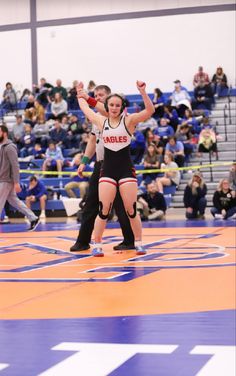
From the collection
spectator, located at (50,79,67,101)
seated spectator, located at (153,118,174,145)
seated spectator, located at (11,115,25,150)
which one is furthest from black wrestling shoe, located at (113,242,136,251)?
spectator, located at (50,79,67,101)

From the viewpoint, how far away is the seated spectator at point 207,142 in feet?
60.2

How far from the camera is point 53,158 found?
1897 centimetres

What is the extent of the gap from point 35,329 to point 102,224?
11.5ft

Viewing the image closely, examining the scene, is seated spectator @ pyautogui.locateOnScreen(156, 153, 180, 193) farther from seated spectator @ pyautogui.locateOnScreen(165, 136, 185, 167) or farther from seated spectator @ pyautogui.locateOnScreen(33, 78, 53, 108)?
seated spectator @ pyautogui.locateOnScreen(33, 78, 53, 108)

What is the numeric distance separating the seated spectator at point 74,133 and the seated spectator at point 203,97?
355 cm

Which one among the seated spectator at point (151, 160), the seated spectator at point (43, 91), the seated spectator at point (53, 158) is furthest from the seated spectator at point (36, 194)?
the seated spectator at point (43, 91)

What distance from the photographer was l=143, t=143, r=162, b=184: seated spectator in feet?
55.6

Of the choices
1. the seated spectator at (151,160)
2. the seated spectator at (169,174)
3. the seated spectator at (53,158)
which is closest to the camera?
the seated spectator at (169,174)

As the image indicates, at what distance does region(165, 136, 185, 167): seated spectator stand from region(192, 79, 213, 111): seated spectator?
360 cm

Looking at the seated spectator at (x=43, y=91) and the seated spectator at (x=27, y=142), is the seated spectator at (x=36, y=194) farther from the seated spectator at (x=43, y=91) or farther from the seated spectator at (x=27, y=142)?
the seated spectator at (x=43, y=91)

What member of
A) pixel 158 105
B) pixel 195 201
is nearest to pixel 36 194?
pixel 195 201

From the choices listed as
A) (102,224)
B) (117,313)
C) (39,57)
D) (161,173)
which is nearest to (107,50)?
(39,57)

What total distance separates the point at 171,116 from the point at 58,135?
3239 mm

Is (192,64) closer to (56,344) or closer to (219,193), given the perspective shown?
(219,193)
